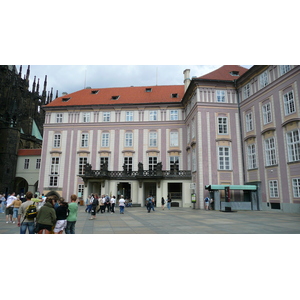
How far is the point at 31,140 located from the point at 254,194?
45452 millimetres

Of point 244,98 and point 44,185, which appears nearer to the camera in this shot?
point 244,98

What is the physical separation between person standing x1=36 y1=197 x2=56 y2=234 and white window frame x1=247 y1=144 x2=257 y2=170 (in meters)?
23.4

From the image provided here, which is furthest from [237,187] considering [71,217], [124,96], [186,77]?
[124,96]

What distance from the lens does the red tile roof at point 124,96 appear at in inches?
1514

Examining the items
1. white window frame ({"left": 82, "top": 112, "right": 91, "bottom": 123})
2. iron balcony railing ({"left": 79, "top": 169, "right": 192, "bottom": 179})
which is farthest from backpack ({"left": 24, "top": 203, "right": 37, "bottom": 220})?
white window frame ({"left": 82, "top": 112, "right": 91, "bottom": 123})

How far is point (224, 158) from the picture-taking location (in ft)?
94.3

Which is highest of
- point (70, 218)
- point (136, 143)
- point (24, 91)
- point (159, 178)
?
point (24, 91)

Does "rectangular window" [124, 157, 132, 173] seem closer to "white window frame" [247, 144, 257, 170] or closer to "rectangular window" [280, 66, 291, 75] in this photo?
"white window frame" [247, 144, 257, 170]

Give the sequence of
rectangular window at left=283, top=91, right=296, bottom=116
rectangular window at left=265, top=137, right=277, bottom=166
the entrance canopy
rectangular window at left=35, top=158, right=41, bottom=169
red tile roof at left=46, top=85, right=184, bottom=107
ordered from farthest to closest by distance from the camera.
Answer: rectangular window at left=35, top=158, right=41, bottom=169 → red tile roof at left=46, top=85, right=184, bottom=107 → the entrance canopy → rectangular window at left=265, top=137, right=277, bottom=166 → rectangular window at left=283, top=91, right=296, bottom=116

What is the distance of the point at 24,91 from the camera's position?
195 feet

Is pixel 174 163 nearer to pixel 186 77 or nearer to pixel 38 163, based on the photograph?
pixel 186 77

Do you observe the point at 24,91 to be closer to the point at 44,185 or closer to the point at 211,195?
the point at 44,185

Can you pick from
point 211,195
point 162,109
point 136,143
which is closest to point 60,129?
point 136,143

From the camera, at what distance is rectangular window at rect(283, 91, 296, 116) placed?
72.6ft
